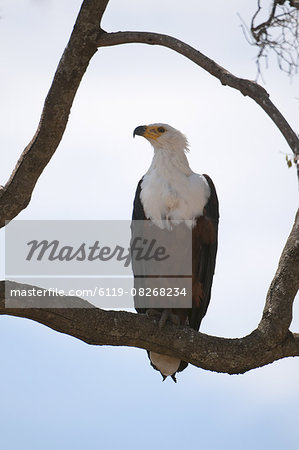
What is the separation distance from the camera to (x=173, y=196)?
4.73 metres

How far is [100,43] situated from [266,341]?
6.85 feet

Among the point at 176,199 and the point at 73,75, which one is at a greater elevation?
the point at 73,75

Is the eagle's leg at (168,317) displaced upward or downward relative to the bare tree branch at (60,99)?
downward

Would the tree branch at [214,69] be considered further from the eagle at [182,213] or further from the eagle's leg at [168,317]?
the eagle's leg at [168,317]

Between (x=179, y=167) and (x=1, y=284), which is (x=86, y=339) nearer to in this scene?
(x=1, y=284)

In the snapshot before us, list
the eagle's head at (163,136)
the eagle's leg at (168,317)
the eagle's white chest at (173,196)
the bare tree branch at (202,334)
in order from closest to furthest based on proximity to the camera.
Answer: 1. the bare tree branch at (202,334)
2. the eagle's leg at (168,317)
3. the eagle's white chest at (173,196)
4. the eagle's head at (163,136)

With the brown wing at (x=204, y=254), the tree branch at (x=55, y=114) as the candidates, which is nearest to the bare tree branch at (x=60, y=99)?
the tree branch at (x=55, y=114)

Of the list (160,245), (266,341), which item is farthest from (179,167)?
(266,341)

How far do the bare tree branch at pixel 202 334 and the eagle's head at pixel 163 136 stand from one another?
1.23 meters

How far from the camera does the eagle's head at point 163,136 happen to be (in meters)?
5.18

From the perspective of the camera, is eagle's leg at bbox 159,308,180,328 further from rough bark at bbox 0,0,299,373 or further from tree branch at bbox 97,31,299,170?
tree branch at bbox 97,31,299,170

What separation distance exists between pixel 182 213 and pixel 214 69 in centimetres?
98

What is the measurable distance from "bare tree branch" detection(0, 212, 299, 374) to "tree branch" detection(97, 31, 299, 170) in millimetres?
672

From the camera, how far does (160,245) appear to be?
15.5 feet
